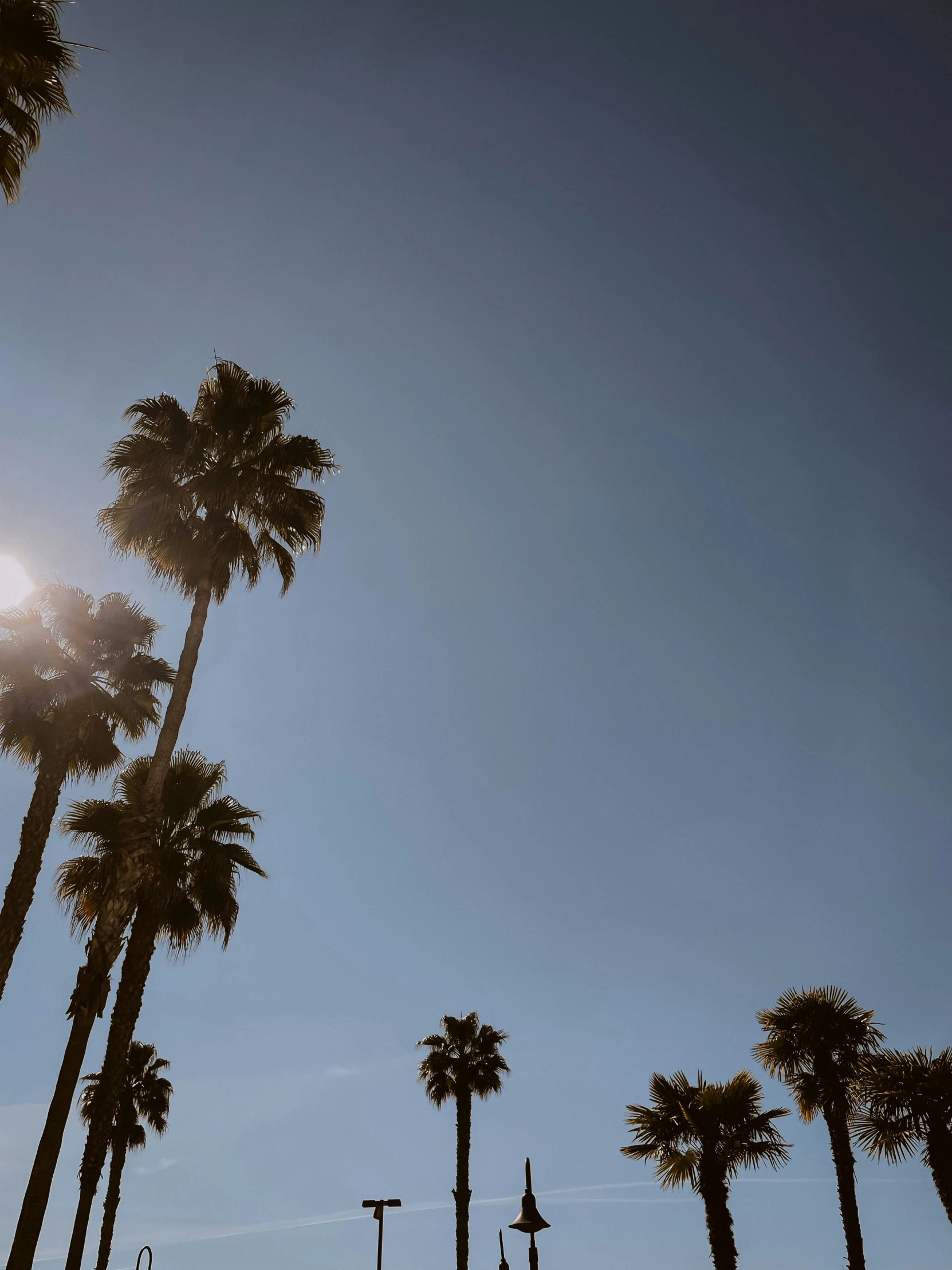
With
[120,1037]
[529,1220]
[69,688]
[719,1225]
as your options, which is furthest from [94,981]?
[719,1225]

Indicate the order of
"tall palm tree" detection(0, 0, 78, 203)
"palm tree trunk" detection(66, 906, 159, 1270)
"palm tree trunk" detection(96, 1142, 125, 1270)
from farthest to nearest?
"palm tree trunk" detection(96, 1142, 125, 1270)
"palm tree trunk" detection(66, 906, 159, 1270)
"tall palm tree" detection(0, 0, 78, 203)

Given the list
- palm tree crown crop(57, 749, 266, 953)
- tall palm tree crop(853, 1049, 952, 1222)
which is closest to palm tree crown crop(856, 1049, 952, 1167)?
tall palm tree crop(853, 1049, 952, 1222)

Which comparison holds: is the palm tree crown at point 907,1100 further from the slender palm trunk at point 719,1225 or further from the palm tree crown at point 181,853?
the palm tree crown at point 181,853

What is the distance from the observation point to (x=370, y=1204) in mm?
25484

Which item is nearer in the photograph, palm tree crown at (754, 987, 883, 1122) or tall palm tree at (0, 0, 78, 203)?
tall palm tree at (0, 0, 78, 203)

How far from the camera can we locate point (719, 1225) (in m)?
20.9

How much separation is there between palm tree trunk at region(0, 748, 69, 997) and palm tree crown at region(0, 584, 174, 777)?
414mm

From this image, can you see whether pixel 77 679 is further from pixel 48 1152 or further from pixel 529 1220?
pixel 529 1220

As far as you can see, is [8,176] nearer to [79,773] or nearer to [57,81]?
[57,81]

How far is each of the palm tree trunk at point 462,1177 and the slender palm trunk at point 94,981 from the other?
2125 cm

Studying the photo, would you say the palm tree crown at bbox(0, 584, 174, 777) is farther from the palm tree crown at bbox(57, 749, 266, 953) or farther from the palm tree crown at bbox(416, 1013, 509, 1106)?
the palm tree crown at bbox(416, 1013, 509, 1106)

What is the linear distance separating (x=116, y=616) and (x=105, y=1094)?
1042 centimetres

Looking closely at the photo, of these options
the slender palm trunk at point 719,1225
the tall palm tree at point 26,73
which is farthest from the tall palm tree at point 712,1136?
the tall palm tree at point 26,73

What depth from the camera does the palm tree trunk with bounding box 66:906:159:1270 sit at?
1656 centimetres
